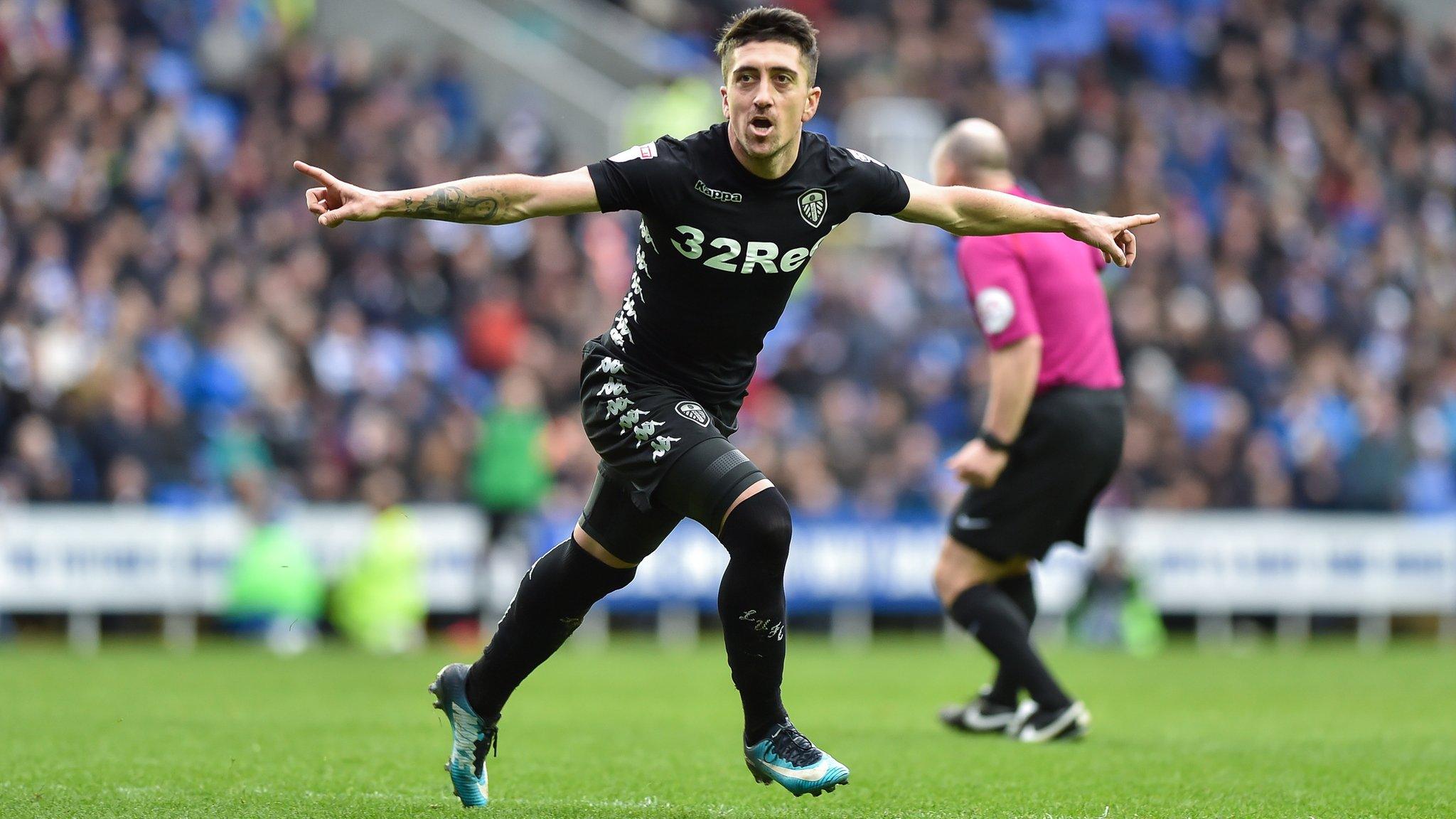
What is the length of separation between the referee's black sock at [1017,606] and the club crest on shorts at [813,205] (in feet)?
9.58

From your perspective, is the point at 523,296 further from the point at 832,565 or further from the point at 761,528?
the point at 761,528

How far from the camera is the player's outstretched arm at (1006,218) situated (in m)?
5.70

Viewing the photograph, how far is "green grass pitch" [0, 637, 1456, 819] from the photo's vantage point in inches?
223

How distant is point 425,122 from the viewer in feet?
60.1

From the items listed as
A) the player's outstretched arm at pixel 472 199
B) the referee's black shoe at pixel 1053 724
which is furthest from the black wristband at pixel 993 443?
the player's outstretched arm at pixel 472 199

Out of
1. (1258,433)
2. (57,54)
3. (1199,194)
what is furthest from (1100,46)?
(57,54)

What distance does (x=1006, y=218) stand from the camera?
5758mm

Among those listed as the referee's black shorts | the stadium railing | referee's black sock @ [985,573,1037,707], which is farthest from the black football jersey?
the stadium railing

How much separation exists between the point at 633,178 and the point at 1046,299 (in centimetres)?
288

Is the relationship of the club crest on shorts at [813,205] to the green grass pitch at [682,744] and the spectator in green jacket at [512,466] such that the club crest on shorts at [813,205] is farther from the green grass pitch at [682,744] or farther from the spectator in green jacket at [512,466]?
the spectator in green jacket at [512,466]

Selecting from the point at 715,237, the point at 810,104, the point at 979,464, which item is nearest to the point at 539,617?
the point at 715,237

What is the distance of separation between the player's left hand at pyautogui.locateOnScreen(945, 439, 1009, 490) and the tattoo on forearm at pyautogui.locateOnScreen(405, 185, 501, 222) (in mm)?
→ 2913

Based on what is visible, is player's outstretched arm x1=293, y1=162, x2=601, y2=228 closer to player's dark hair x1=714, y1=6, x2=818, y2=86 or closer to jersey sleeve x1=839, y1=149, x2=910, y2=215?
player's dark hair x1=714, y1=6, x2=818, y2=86

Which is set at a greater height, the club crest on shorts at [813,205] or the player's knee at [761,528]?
the club crest on shorts at [813,205]
